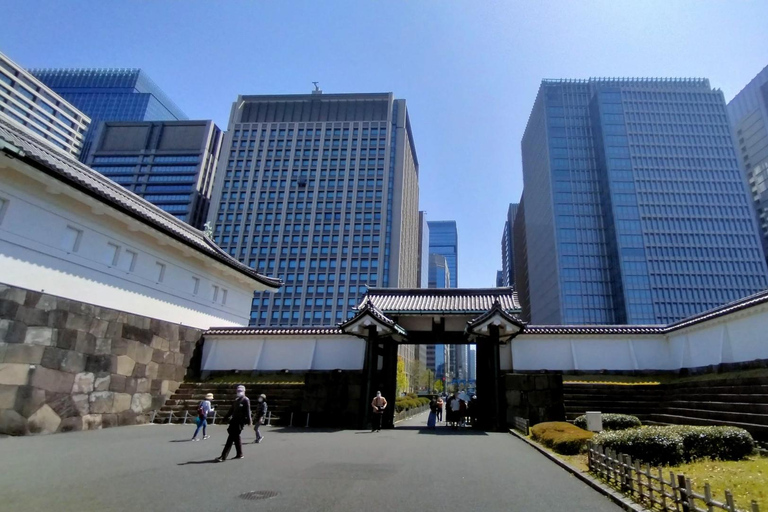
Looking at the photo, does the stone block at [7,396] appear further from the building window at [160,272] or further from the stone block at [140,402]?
the building window at [160,272]

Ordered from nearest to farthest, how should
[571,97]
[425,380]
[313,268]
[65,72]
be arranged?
[313,268] < [425,380] < [571,97] < [65,72]

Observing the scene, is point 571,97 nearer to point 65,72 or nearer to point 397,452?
point 397,452

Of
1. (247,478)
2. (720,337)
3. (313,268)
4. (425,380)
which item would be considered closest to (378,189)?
(313,268)

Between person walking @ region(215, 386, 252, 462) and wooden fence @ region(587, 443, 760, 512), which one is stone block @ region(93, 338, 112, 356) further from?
wooden fence @ region(587, 443, 760, 512)

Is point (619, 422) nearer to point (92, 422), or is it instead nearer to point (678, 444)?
point (678, 444)

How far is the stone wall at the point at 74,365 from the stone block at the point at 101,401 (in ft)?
0.13

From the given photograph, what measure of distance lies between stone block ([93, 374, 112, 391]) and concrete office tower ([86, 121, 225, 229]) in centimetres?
10102

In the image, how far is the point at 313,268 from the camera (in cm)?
9588

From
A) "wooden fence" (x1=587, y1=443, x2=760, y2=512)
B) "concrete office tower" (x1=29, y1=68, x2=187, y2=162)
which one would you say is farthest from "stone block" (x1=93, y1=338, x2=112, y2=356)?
"concrete office tower" (x1=29, y1=68, x2=187, y2=162)

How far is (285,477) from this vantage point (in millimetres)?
8117

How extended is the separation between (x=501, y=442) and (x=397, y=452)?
4448 mm

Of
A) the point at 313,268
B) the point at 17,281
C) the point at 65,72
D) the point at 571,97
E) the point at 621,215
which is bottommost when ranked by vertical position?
the point at 17,281

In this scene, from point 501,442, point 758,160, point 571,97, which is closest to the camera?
point 501,442

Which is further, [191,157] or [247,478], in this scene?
[191,157]
